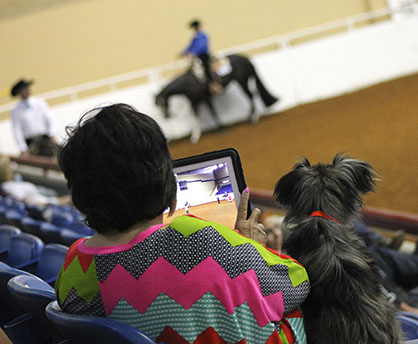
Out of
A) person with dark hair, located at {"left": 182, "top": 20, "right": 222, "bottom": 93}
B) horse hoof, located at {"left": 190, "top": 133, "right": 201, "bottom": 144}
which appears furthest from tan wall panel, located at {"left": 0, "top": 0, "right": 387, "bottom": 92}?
horse hoof, located at {"left": 190, "top": 133, "right": 201, "bottom": 144}

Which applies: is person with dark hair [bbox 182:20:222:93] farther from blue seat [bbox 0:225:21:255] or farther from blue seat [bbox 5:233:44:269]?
blue seat [bbox 5:233:44:269]

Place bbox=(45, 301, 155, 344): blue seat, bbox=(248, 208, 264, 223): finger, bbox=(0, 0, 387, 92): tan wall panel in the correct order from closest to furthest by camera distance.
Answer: bbox=(45, 301, 155, 344): blue seat → bbox=(248, 208, 264, 223): finger → bbox=(0, 0, 387, 92): tan wall panel

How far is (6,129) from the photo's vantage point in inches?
355

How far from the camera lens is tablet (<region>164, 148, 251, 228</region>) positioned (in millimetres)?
1333

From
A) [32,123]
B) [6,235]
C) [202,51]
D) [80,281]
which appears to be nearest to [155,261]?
[80,281]

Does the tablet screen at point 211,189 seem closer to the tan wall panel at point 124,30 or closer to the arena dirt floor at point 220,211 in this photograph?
the arena dirt floor at point 220,211

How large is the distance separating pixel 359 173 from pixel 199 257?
1.67ft

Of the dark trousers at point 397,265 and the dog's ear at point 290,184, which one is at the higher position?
the dog's ear at point 290,184

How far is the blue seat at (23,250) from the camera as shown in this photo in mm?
2088

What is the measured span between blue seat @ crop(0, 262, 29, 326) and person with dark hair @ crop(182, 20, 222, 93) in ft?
24.6

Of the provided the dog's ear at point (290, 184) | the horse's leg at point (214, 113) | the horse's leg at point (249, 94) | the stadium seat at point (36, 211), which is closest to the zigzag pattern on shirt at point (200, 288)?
the dog's ear at point (290, 184)

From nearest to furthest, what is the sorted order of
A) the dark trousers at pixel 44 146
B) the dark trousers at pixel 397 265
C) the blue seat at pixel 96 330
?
1. the blue seat at pixel 96 330
2. the dark trousers at pixel 397 265
3. the dark trousers at pixel 44 146

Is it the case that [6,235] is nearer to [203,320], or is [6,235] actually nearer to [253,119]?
[203,320]

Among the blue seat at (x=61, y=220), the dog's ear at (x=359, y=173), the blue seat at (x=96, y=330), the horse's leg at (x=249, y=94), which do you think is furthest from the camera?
the horse's leg at (x=249, y=94)
